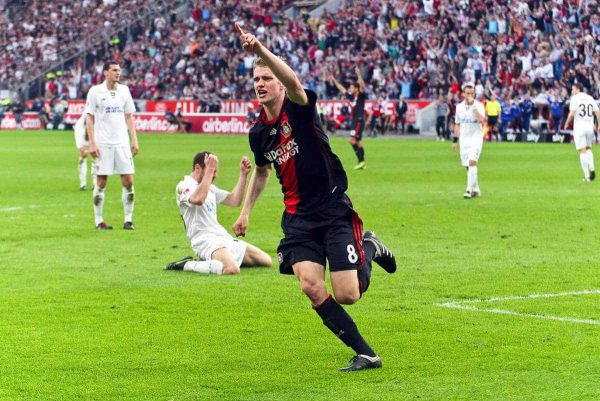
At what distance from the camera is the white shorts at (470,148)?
2579 centimetres

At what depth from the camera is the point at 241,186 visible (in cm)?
1164

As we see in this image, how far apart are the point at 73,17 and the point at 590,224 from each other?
6608cm

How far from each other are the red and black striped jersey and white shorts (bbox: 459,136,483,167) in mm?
16942

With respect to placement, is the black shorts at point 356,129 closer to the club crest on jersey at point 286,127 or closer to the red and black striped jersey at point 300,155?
the red and black striped jersey at point 300,155

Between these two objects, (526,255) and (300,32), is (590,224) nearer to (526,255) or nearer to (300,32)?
(526,255)

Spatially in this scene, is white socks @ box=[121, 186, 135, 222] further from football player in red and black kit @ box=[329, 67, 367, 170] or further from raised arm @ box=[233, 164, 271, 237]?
football player in red and black kit @ box=[329, 67, 367, 170]

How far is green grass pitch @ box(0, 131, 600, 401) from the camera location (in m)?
8.27

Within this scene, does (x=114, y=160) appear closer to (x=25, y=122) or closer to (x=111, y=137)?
(x=111, y=137)

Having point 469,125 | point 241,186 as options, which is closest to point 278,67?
point 241,186

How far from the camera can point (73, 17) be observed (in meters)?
81.1

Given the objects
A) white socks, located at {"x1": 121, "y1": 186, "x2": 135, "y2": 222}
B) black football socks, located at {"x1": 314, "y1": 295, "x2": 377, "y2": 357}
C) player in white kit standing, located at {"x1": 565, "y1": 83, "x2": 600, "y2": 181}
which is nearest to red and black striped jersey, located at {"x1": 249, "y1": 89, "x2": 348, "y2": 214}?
black football socks, located at {"x1": 314, "y1": 295, "x2": 377, "y2": 357}

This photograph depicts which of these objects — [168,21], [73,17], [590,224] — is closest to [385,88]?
[168,21]

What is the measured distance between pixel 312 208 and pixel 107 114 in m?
11.2

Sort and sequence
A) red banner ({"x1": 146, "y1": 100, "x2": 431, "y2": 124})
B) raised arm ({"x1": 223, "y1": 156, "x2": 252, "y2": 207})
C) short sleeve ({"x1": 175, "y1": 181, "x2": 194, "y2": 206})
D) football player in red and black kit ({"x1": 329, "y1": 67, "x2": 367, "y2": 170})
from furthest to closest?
red banner ({"x1": 146, "y1": 100, "x2": 431, "y2": 124}) → football player in red and black kit ({"x1": 329, "y1": 67, "x2": 367, "y2": 170}) → short sleeve ({"x1": 175, "y1": 181, "x2": 194, "y2": 206}) → raised arm ({"x1": 223, "y1": 156, "x2": 252, "y2": 207})
